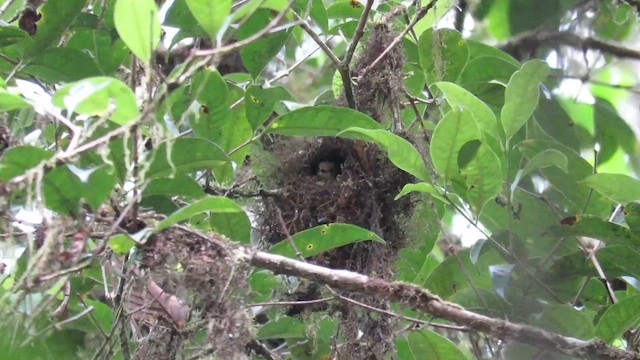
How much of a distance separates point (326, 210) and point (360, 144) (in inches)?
5.5

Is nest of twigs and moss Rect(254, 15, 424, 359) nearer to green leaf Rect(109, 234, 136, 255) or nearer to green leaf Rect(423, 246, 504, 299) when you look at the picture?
green leaf Rect(423, 246, 504, 299)

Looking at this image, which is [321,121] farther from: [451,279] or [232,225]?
[451,279]

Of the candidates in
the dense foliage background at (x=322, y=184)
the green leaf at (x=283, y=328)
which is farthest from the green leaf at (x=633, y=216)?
the green leaf at (x=283, y=328)

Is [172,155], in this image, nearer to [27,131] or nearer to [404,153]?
[404,153]

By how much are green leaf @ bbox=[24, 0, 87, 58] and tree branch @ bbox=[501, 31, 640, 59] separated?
2.58 ft

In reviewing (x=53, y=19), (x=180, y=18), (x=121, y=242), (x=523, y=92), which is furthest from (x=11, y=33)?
(x=523, y=92)

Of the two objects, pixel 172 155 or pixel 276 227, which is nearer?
pixel 172 155

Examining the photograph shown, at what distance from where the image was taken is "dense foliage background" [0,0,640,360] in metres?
0.99

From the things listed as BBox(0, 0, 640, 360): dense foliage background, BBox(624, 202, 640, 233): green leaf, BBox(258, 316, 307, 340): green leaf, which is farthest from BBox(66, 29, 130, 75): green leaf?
BBox(624, 202, 640, 233): green leaf

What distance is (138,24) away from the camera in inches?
37.1

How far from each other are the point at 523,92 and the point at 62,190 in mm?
739

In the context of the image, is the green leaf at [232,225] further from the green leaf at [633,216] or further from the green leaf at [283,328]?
the green leaf at [633,216]

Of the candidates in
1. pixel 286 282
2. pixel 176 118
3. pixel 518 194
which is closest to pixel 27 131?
pixel 176 118

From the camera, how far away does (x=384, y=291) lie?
111cm
